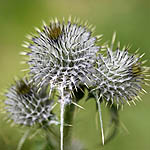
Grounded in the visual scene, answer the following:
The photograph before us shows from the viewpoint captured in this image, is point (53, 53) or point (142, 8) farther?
point (142, 8)

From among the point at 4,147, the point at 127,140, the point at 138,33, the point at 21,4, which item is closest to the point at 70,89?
the point at 4,147

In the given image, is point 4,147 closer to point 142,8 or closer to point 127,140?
point 127,140

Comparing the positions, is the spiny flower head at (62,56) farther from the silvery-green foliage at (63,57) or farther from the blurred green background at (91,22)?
the blurred green background at (91,22)

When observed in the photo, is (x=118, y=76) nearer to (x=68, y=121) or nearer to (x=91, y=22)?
(x=68, y=121)

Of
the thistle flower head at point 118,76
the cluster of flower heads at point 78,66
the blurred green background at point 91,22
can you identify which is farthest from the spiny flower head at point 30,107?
the blurred green background at point 91,22

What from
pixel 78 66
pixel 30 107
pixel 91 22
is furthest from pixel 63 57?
pixel 91 22
